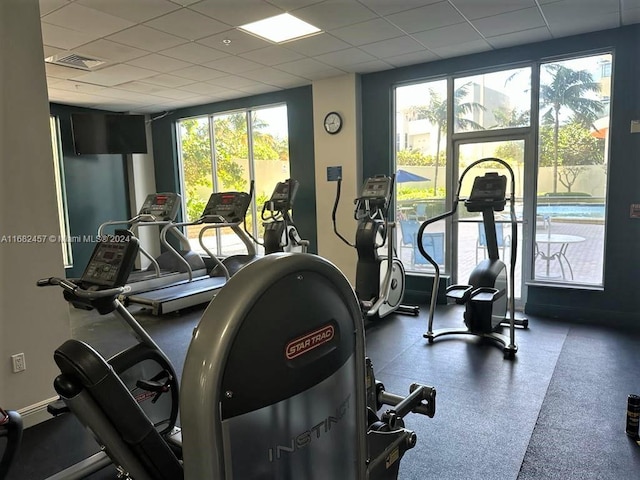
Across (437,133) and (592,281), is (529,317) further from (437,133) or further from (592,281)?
(437,133)

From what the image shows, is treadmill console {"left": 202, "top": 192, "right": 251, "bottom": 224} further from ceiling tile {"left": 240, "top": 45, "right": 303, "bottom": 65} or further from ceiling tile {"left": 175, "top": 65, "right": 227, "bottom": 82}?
ceiling tile {"left": 240, "top": 45, "right": 303, "bottom": 65}

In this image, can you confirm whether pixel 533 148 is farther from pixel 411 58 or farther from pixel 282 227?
pixel 282 227

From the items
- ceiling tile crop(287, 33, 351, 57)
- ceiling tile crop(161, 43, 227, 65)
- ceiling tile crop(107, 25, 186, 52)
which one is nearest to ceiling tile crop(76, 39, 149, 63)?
ceiling tile crop(107, 25, 186, 52)

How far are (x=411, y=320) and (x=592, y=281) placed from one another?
6.29 feet

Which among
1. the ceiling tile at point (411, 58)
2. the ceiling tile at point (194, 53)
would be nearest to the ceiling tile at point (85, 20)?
the ceiling tile at point (194, 53)

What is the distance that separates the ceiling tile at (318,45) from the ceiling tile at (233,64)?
0.69 m

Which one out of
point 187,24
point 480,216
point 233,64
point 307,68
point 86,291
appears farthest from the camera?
point 307,68

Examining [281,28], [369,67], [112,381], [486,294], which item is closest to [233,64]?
[281,28]

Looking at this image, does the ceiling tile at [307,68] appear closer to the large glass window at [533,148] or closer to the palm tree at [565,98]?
the large glass window at [533,148]

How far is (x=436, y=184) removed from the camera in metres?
5.54

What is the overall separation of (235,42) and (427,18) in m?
1.81

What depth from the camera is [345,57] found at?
499 cm

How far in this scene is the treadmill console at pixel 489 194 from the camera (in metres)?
3.89

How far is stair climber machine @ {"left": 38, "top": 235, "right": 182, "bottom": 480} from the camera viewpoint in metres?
1.46
